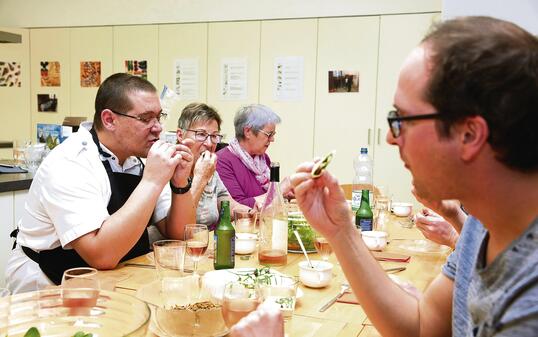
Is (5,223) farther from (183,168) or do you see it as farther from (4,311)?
(4,311)

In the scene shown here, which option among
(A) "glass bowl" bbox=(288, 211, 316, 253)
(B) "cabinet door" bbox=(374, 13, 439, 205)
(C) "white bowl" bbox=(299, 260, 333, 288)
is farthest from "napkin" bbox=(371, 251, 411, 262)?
(B) "cabinet door" bbox=(374, 13, 439, 205)

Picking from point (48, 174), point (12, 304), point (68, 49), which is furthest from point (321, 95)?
point (12, 304)

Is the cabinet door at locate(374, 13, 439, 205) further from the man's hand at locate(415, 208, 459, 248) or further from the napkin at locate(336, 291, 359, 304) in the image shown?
Answer: the napkin at locate(336, 291, 359, 304)

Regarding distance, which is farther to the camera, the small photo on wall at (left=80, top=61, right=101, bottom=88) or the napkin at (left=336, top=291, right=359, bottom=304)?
the small photo on wall at (left=80, top=61, right=101, bottom=88)

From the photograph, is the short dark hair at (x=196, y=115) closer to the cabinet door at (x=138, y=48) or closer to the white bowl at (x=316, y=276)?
the white bowl at (x=316, y=276)

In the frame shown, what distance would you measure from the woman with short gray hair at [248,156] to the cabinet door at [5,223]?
1.25 metres

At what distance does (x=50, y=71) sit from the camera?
563cm

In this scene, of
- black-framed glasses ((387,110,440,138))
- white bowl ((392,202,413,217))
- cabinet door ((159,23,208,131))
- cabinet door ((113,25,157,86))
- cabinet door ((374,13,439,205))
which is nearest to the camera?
black-framed glasses ((387,110,440,138))

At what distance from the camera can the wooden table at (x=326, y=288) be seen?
1.29 meters

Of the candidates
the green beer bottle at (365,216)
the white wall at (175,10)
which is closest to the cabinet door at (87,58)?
the white wall at (175,10)

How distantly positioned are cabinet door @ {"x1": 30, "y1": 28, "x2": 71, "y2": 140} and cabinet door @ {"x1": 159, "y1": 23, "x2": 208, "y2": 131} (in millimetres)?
1120

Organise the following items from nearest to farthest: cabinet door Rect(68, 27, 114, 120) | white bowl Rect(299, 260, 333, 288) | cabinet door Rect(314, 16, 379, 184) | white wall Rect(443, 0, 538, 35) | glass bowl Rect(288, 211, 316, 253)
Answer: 1. white bowl Rect(299, 260, 333, 288)
2. glass bowl Rect(288, 211, 316, 253)
3. white wall Rect(443, 0, 538, 35)
4. cabinet door Rect(314, 16, 379, 184)
5. cabinet door Rect(68, 27, 114, 120)

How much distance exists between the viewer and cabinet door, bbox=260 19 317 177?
15.5 feet

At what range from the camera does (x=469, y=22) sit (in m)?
0.88
